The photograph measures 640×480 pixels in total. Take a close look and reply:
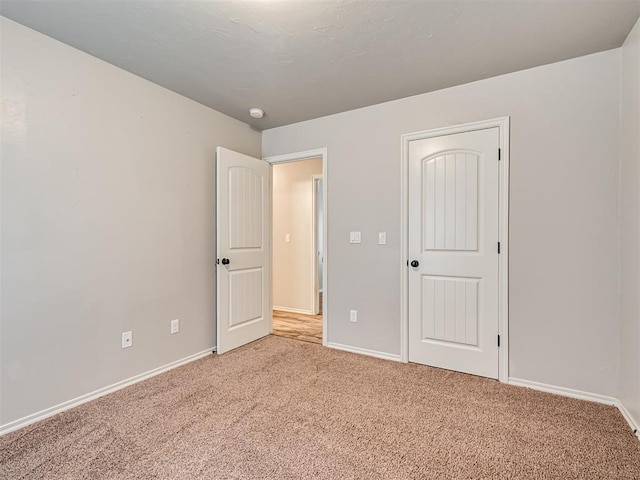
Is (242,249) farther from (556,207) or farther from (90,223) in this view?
(556,207)

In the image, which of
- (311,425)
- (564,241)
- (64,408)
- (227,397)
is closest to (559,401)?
(564,241)

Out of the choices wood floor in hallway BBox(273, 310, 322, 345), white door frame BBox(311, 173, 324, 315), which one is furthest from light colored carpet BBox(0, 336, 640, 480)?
white door frame BBox(311, 173, 324, 315)

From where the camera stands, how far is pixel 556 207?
2242 millimetres

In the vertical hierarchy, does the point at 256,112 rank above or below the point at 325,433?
above

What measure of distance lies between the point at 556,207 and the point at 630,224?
413 mm

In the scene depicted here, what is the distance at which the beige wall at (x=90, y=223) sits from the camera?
184 cm

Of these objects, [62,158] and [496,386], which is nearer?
[62,158]

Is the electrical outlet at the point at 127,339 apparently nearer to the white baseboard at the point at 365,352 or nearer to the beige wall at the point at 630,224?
the white baseboard at the point at 365,352

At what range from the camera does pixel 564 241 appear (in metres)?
2.22

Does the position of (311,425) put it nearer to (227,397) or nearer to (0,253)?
(227,397)

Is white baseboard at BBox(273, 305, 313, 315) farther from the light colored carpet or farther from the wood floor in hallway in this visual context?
the light colored carpet

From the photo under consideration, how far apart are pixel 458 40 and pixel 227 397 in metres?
2.81

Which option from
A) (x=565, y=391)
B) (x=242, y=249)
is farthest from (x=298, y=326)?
(x=565, y=391)

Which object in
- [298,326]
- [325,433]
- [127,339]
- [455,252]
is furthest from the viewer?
[298,326]
